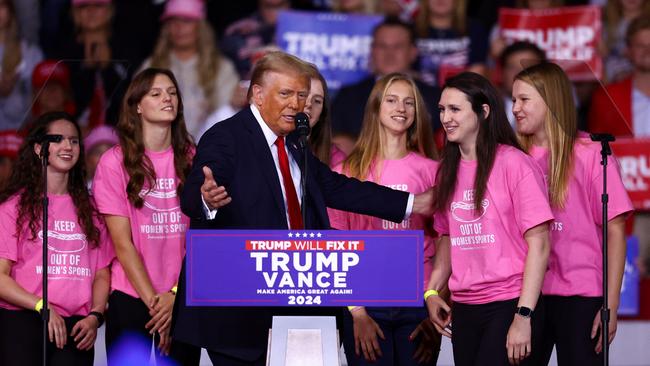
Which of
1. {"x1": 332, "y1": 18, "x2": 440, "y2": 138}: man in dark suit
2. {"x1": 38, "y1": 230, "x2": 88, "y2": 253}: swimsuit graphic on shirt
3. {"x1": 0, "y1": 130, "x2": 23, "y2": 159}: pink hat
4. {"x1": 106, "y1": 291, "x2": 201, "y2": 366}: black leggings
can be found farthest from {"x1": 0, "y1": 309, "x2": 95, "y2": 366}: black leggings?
{"x1": 332, "y1": 18, "x2": 440, "y2": 138}: man in dark suit

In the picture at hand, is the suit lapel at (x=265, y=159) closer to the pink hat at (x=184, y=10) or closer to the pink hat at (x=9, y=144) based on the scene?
the pink hat at (x=9, y=144)

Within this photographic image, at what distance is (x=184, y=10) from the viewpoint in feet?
23.7

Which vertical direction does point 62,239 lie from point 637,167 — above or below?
below

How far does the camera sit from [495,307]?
3.97m

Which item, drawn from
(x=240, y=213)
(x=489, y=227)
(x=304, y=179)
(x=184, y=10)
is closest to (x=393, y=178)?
(x=489, y=227)

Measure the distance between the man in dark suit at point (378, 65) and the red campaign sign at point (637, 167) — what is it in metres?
1.38

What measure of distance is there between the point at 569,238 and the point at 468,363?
0.63 metres

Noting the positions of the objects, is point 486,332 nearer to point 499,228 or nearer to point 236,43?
point 499,228

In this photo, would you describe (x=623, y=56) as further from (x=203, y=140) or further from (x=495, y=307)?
(x=203, y=140)

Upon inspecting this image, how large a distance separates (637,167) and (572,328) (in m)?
2.84

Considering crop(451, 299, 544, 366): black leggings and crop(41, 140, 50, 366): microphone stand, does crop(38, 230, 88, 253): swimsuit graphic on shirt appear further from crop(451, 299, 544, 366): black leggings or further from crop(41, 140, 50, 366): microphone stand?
crop(451, 299, 544, 366): black leggings

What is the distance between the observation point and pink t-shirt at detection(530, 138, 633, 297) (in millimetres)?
4219

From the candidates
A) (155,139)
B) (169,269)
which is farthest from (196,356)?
(155,139)

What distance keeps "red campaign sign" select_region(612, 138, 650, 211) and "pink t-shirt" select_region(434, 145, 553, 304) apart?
115 inches
